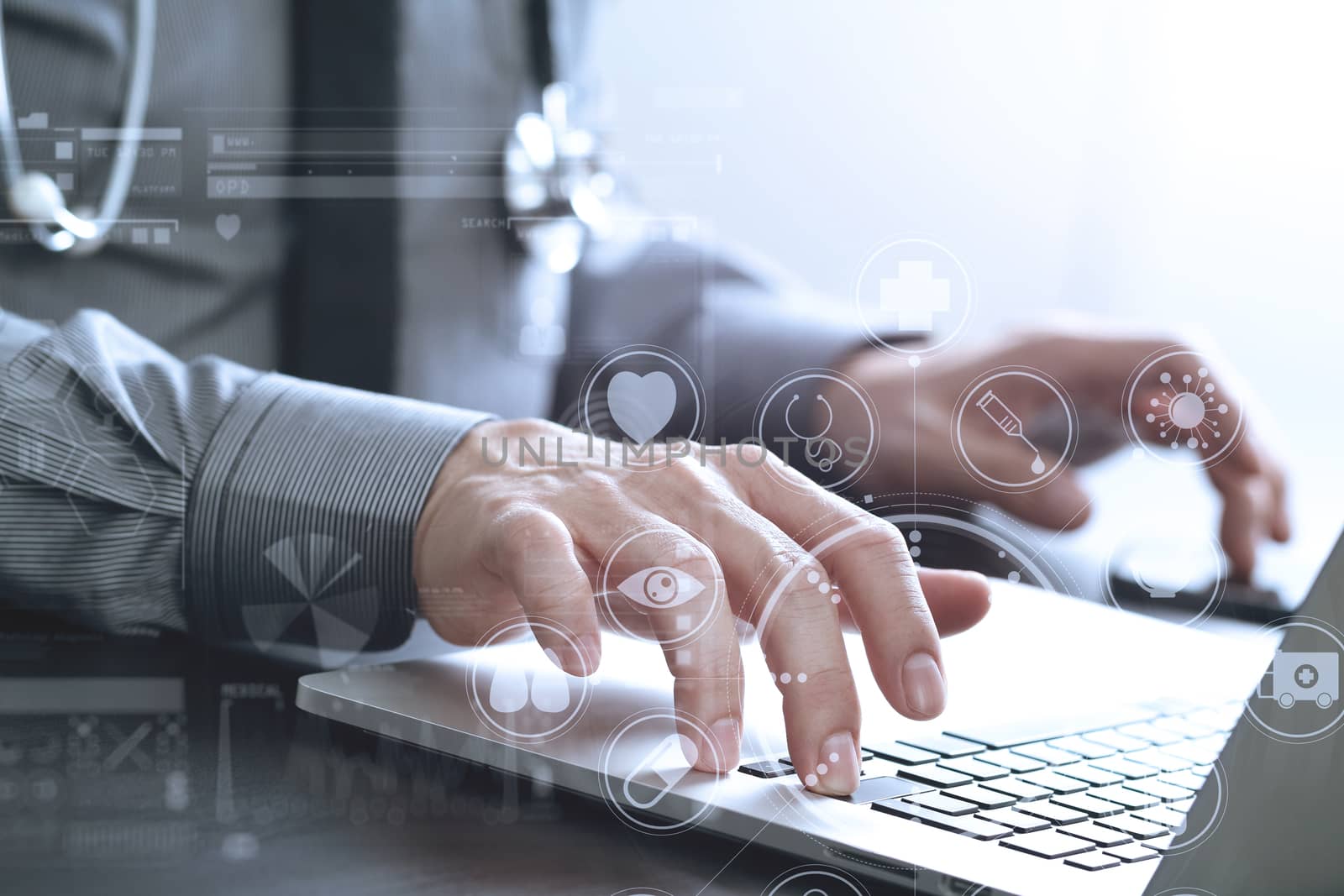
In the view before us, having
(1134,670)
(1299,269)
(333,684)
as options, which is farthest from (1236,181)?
(333,684)

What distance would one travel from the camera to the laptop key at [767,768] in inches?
9.1

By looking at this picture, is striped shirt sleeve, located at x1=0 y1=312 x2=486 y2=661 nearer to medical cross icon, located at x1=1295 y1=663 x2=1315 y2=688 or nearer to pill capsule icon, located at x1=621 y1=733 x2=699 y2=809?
pill capsule icon, located at x1=621 y1=733 x2=699 y2=809

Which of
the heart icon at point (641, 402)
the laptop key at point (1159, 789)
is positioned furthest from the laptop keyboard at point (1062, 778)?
the heart icon at point (641, 402)

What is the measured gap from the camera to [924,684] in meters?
0.25

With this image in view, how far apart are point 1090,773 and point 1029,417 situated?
0.11 meters

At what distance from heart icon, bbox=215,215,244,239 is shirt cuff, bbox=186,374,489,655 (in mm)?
65

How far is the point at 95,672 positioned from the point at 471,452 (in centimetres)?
14

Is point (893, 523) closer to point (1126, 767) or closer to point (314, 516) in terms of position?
point (1126, 767)

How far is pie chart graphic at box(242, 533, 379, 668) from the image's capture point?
1.13 feet

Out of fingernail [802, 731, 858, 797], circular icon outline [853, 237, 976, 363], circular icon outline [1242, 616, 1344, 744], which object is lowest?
fingernail [802, 731, 858, 797]

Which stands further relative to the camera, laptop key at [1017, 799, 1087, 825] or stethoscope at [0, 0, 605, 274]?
stethoscope at [0, 0, 605, 274]

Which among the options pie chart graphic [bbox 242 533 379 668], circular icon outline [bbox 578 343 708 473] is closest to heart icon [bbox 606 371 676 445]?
circular icon outline [bbox 578 343 708 473]

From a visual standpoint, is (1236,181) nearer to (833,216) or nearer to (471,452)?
(833,216)

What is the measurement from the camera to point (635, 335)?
0.35 metres
